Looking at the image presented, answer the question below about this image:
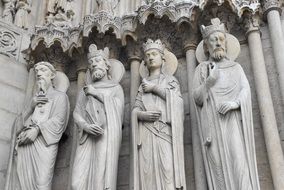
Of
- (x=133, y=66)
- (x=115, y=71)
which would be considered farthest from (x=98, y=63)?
(x=133, y=66)

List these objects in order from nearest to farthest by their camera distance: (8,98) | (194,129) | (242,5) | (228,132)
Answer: (228,132) → (194,129) → (242,5) → (8,98)

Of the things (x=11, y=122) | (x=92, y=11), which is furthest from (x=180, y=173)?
(x=92, y=11)

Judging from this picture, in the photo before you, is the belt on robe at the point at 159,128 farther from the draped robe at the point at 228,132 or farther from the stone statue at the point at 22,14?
the stone statue at the point at 22,14

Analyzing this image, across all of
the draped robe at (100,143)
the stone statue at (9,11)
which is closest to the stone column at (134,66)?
the draped robe at (100,143)

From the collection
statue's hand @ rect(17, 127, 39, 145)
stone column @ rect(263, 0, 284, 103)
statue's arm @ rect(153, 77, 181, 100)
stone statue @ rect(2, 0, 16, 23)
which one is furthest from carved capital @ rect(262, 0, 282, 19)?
stone statue @ rect(2, 0, 16, 23)

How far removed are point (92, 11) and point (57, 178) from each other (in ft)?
7.62

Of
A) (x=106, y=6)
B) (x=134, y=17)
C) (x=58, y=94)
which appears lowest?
(x=58, y=94)

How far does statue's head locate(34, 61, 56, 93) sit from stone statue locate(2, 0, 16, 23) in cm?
114

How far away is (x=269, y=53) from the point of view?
4.64 m

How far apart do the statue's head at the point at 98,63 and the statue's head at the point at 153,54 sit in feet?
1.46

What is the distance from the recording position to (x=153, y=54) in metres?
4.57

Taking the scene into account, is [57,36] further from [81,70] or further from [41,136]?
[41,136]

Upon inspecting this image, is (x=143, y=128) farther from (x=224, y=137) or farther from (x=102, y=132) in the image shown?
(x=224, y=137)

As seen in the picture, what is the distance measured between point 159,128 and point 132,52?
134 centimetres
